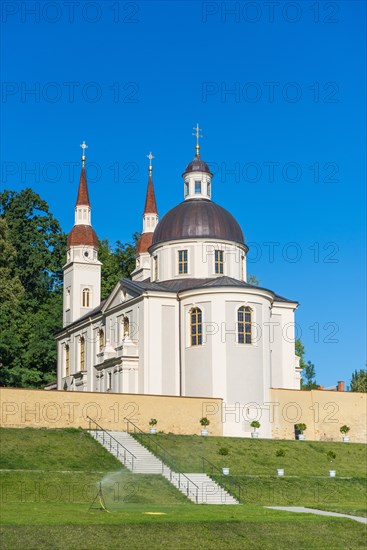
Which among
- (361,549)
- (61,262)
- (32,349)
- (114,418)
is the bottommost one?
(361,549)

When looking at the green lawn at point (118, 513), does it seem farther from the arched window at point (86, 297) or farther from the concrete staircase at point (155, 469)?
the arched window at point (86, 297)

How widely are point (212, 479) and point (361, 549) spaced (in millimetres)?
11998

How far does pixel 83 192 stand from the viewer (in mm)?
73000

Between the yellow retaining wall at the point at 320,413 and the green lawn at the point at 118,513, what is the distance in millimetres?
11475

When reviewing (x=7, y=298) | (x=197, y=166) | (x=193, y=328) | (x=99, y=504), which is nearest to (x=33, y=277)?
(x=7, y=298)

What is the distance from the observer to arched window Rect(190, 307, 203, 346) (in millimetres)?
52719

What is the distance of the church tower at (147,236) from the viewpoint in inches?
2980

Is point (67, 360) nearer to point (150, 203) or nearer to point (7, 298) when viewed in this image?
point (7, 298)

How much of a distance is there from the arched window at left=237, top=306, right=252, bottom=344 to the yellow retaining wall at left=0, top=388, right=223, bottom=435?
167 inches

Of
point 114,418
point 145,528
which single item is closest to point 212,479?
point 114,418

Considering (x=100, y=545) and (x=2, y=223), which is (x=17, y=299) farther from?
(x=100, y=545)

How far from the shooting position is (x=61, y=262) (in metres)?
82.8

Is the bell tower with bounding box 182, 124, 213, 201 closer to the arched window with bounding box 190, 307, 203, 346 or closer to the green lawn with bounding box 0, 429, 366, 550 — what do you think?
the arched window with bounding box 190, 307, 203, 346

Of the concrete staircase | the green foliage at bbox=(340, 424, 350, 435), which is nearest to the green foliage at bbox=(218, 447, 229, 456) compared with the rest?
the concrete staircase
